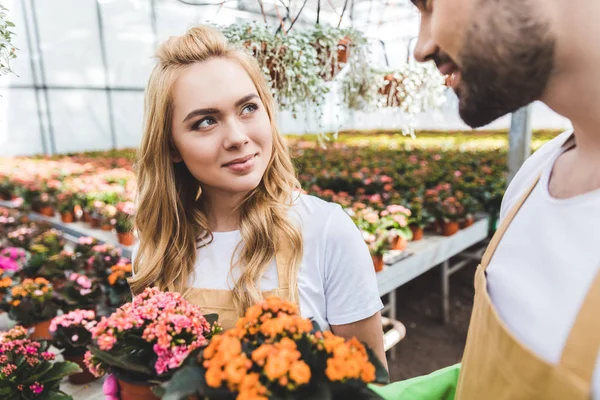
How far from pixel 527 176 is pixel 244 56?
824 mm

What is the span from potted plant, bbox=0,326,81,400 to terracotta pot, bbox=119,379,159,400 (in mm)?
898

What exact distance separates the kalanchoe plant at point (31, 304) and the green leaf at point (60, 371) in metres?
0.84

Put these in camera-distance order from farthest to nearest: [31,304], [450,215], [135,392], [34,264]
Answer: [450,215] → [34,264] → [31,304] → [135,392]

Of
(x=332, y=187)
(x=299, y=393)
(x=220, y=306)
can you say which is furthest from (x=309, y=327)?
(x=332, y=187)

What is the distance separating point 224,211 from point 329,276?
0.39 m

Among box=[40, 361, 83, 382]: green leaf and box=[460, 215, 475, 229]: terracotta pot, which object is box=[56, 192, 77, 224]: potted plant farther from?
box=[460, 215, 475, 229]: terracotta pot

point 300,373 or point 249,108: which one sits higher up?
point 249,108

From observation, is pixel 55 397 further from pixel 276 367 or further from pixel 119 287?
pixel 276 367

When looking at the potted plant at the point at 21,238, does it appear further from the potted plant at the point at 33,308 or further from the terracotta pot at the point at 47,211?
the terracotta pot at the point at 47,211

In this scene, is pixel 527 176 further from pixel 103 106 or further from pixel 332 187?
pixel 103 106

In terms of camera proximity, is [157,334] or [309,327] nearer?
[309,327]

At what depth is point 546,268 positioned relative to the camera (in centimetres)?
71

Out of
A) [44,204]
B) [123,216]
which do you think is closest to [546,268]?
[123,216]

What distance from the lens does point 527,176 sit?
100cm
